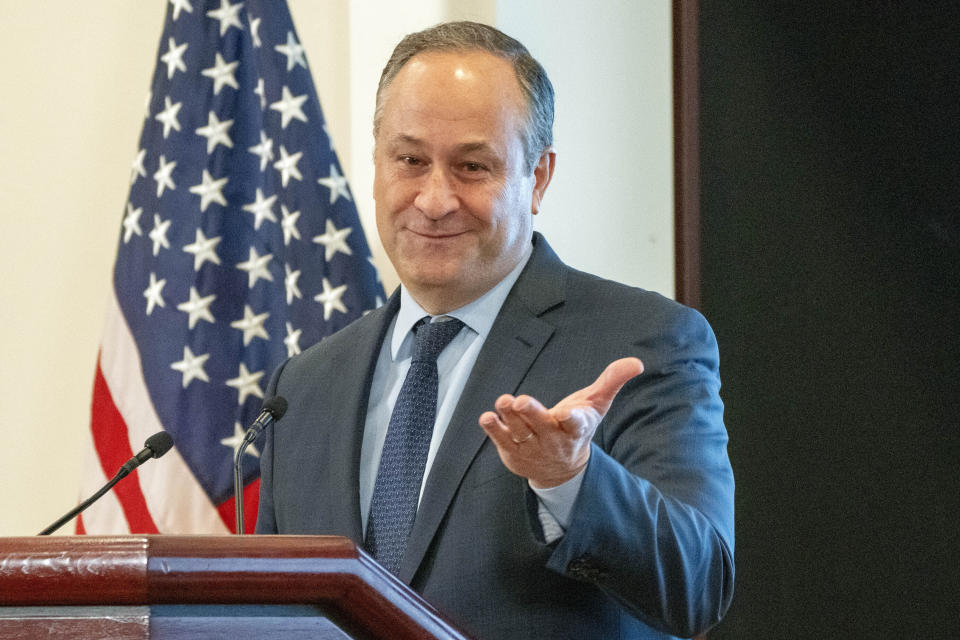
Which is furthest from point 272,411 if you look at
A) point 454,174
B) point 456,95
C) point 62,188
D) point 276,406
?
point 62,188

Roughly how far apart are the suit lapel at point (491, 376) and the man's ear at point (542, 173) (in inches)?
5.3

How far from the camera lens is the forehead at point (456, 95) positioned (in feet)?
6.87

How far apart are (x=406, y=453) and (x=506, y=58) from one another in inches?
29.8

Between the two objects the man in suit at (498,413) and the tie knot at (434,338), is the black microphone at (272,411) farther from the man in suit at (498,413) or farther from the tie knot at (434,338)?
the tie knot at (434,338)

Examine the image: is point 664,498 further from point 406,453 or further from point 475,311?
point 475,311

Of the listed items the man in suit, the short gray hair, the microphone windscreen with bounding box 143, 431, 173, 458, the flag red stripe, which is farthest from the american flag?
the microphone windscreen with bounding box 143, 431, 173, 458

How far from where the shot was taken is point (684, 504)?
5.52 feet

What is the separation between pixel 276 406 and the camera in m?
2.04

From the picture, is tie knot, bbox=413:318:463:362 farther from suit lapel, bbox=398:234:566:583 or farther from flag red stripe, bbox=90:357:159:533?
flag red stripe, bbox=90:357:159:533

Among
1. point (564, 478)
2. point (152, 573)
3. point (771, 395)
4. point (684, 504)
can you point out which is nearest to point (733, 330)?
point (771, 395)

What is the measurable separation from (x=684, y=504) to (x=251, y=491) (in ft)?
5.89

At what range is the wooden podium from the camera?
843 millimetres

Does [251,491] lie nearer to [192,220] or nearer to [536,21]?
[192,220]

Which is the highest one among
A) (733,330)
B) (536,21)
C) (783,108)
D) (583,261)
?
(536,21)
